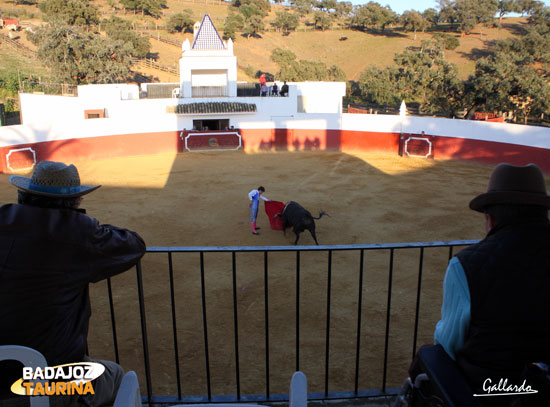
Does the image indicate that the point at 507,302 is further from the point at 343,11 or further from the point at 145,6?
the point at 343,11

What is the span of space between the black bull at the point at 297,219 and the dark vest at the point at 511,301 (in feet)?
21.2

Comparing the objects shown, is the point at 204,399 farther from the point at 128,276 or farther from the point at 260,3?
the point at 260,3

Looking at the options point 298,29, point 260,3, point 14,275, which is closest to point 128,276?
point 14,275

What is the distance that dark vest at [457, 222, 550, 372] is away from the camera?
157 centimetres

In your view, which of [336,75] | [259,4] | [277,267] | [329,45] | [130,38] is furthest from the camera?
[259,4]

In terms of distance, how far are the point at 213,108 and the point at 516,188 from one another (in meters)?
19.3

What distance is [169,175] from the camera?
49.0ft

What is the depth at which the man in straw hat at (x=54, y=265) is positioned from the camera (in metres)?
1.78

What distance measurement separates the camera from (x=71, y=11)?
46.8 m

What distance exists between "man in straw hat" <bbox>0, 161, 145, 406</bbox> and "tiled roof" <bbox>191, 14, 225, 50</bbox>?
22029mm

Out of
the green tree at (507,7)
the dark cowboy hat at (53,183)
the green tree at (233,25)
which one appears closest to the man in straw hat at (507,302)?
the dark cowboy hat at (53,183)

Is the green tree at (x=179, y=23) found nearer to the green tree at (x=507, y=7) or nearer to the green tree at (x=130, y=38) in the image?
the green tree at (x=130, y=38)

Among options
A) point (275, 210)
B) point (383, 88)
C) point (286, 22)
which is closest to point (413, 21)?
point (286, 22)

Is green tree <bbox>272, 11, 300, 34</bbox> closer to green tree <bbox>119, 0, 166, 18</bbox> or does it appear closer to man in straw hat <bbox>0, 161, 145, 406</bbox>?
green tree <bbox>119, 0, 166, 18</bbox>
